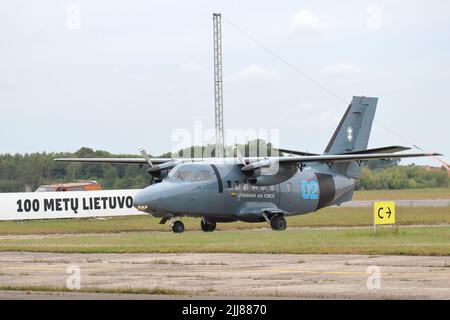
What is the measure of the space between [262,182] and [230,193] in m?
1.73

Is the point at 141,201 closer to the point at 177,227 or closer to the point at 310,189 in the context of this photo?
the point at 177,227

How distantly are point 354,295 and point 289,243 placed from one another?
13.3 meters

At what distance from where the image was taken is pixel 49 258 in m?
24.7

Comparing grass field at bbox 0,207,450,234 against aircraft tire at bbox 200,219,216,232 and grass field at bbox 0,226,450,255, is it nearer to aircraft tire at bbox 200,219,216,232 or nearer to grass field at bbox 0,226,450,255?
aircraft tire at bbox 200,219,216,232

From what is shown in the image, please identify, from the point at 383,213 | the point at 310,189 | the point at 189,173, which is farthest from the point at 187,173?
the point at 383,213

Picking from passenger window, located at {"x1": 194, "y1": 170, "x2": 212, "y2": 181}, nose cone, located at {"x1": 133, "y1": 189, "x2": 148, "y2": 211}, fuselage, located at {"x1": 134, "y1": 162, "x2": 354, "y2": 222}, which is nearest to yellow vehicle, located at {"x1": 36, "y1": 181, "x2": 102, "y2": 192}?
fuselage, located at {"x1": 134, "y1": 162, "x2": 354, "y2": 222}

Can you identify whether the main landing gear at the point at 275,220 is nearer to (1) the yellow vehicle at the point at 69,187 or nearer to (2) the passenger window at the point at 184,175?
(2) the passenger window at the point at 184,175

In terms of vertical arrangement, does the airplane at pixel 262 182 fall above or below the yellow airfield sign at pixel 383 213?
above

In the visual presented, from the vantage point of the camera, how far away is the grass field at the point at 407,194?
81875 mm

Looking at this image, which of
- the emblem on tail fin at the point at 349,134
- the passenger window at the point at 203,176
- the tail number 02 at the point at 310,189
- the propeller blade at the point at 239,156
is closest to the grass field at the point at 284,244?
the passenger window at the point at 203,176

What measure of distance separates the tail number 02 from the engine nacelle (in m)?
1.47

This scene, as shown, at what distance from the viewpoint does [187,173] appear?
3878 centimetres

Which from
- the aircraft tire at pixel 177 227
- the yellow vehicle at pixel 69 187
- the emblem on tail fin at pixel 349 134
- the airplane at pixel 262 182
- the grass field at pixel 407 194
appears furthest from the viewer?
the grass field at pixel 407 194
